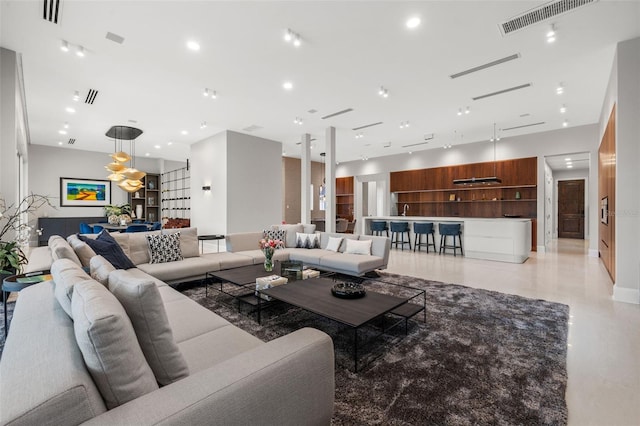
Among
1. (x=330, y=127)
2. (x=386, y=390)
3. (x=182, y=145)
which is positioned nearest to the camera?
(x=386, y=390)

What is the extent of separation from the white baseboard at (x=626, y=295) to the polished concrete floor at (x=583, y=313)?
17 cm

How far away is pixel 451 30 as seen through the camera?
135 inches

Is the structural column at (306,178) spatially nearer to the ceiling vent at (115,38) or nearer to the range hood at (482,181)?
the range hood at (482,181)

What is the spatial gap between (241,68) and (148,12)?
1.39 meters

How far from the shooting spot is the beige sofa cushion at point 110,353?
3.01ft

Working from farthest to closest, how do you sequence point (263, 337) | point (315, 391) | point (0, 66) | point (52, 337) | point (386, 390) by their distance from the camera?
1. point (0, 66)
2. point (263, 337)
3. point (386, 390)
4. point (315, 391)
5. point (52, 337)

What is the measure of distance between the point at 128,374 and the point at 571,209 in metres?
14.5

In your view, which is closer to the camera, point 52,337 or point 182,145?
point 52,337

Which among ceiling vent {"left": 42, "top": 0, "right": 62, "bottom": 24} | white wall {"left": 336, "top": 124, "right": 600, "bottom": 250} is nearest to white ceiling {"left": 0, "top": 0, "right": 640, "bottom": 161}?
ceiling vent {"left": 42, "top": 0, "right": 62, "bottom": 24}

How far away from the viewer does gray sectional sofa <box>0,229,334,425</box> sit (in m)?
0.80

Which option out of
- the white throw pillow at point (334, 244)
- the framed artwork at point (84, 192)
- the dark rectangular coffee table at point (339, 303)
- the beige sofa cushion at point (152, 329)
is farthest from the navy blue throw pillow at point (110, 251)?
the framed artwork at point (84, 192)

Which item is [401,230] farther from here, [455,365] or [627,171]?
[455,365]

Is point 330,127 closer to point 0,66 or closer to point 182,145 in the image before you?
point 182,145

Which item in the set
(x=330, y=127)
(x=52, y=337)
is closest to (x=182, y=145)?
(x=330, y=127)
